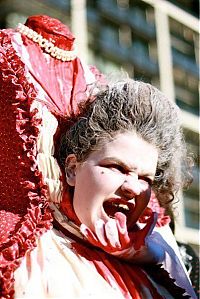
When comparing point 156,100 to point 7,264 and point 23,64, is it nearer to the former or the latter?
point 23,64

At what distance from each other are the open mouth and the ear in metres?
0.06

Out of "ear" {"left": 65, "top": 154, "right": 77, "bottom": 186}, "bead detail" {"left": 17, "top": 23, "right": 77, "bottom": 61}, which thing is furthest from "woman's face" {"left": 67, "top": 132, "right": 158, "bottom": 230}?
"bead detail" {"left": 17, "top": 23, "right": 77, "bottom": 61}

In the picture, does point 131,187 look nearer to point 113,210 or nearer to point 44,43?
point 113,210

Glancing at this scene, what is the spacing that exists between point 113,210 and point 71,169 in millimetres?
86

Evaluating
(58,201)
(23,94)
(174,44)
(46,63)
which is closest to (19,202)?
(58,201)

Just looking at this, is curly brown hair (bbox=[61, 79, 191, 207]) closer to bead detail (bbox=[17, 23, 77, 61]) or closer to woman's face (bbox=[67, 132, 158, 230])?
woman's face (bbox=[67, 132, 158, 230])

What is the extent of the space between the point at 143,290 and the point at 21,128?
0.28 meters

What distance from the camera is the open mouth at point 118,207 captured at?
84 centimetres

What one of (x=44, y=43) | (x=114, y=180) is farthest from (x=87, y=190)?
(x=44, y=43)

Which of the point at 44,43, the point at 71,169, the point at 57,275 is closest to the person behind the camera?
the point at 57,275

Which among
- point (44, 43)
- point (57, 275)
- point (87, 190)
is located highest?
point (44, 43)

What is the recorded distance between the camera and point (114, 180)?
829 mm

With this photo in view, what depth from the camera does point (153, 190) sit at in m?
0.97

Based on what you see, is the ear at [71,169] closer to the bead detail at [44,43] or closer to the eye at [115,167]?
the eye at [115,167]
